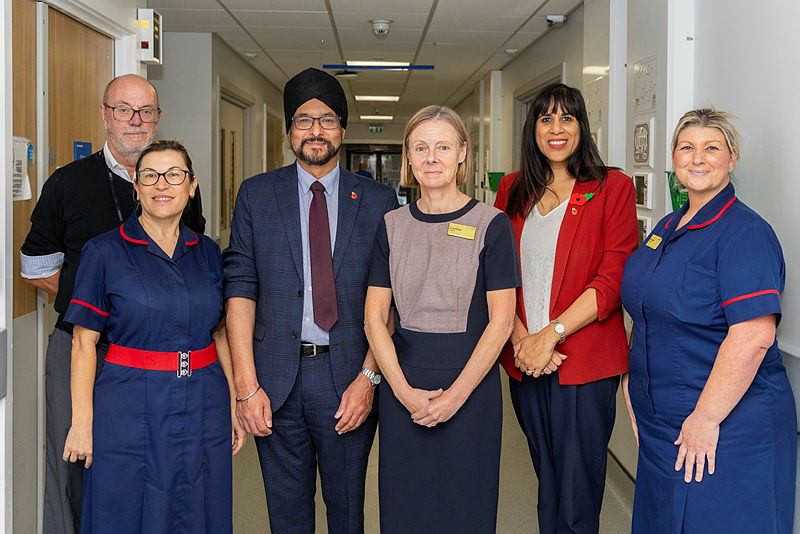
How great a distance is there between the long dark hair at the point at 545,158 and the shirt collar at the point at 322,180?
62cm

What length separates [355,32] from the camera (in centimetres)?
657

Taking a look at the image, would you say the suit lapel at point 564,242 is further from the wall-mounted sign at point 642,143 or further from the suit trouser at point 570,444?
the wall-mounted sign at point 642,143

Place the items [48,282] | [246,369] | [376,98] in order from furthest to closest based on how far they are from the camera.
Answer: [376,98]
[48,282]
[246,369]

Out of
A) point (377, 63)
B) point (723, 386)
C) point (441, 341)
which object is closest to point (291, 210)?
point (441, 341)

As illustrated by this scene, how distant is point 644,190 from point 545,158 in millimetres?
1363

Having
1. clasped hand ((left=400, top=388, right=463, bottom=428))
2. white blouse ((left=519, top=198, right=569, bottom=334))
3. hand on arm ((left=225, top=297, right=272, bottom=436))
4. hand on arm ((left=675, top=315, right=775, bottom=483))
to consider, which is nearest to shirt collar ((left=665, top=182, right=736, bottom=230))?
hand on arm ((left=675, top=315, right=775, bottom=483))

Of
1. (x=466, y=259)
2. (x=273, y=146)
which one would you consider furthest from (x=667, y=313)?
(x=273, y=146)

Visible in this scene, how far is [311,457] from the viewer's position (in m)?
2.39

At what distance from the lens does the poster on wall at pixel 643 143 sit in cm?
361

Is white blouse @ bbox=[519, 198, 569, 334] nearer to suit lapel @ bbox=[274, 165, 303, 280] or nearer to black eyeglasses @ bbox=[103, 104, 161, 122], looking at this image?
suit lapel @ bbox=[274, 165, 303, 280]

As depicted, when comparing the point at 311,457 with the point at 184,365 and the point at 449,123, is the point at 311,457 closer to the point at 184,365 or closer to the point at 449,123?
the point at 184,365

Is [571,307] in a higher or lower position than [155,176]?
lower

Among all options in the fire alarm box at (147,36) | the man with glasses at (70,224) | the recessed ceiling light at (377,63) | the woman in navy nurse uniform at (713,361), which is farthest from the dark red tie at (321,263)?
the recessed ceiling light at (377,63)

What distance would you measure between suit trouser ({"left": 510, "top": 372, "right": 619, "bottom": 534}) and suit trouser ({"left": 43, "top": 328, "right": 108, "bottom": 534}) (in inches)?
57.2
